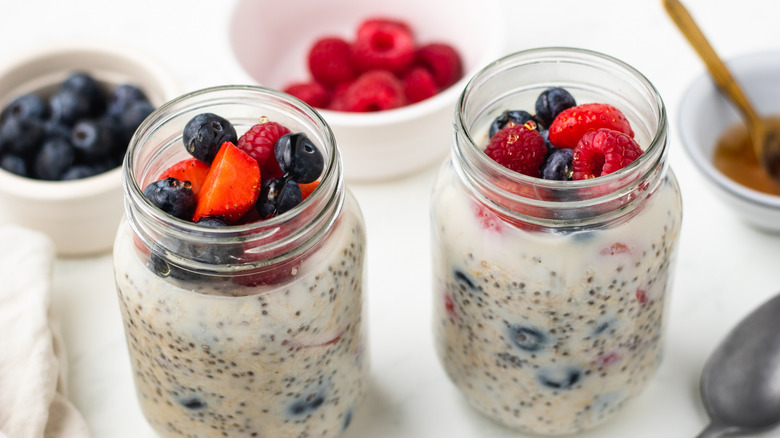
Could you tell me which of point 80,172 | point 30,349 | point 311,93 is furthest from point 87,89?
point 30,349

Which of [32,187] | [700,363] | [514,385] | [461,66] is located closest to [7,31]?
[32,187]

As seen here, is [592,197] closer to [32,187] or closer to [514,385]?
[514,385]

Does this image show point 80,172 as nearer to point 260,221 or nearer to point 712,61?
point 260,221

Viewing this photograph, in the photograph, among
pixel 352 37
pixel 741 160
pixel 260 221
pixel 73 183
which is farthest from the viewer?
pixel 352 37

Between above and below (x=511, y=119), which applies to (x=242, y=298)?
below

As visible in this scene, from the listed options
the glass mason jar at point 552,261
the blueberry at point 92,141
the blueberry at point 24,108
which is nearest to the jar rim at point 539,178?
the glass mason jar at point 552,261

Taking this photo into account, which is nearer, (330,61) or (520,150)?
(520,150)
